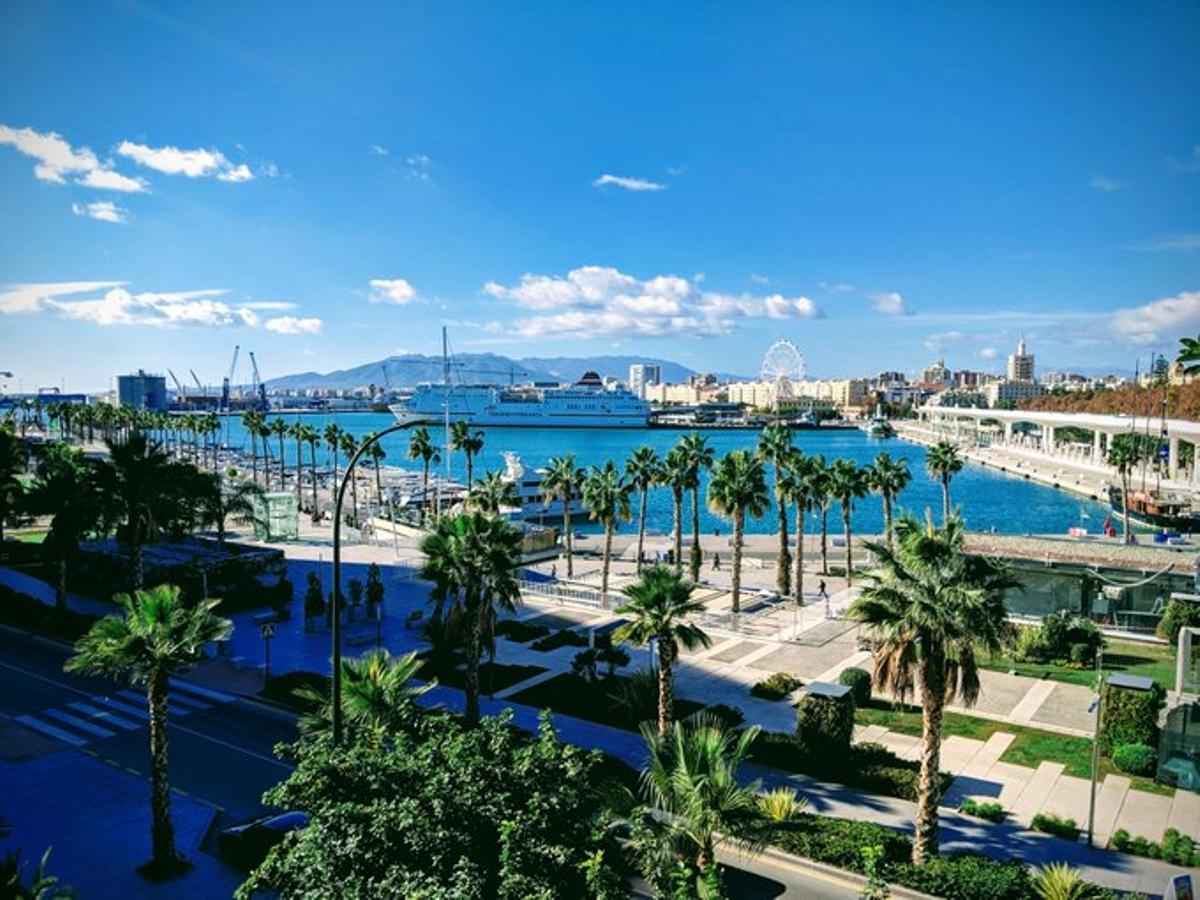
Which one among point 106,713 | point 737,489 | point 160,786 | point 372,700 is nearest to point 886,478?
point 737,489

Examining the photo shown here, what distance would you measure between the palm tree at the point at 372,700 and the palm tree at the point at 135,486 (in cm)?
1658

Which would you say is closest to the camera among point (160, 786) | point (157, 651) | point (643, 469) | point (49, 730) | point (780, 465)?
point (157, 651)

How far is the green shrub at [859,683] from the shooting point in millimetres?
26219

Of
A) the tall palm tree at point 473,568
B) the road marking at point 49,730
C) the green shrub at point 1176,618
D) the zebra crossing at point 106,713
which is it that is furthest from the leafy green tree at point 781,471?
the road marking at point 49,730

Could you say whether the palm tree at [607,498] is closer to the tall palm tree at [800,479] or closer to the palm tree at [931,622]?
the tall palm tree at [800,479]

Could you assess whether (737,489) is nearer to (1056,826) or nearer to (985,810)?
(985,810)

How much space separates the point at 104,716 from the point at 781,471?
3467 cm

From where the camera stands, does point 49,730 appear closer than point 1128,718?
No

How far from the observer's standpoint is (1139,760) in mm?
21047

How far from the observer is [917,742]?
23594mm

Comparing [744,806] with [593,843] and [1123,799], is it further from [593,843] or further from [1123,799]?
[1123,799]

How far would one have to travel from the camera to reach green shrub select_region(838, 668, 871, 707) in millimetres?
26219

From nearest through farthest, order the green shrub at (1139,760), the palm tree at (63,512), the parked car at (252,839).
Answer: the parked car at (252,839) < the green shrub at (1139,760) < the palm tree at (63,512)

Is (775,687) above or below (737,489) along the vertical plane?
below
